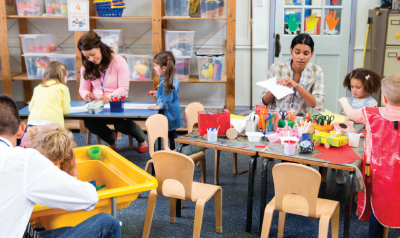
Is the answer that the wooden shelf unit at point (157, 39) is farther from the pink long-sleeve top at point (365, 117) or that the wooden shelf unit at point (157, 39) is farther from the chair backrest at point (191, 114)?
the pink long-sleeve top at point (365, 117)

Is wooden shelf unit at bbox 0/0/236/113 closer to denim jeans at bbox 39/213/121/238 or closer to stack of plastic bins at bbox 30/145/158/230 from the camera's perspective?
stack of plastic bins at bbox 30/145/158/230

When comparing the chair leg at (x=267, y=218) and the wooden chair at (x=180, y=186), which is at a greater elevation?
the wooden chair at (x=180, y=186)

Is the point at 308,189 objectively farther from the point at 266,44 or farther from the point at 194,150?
the point at 266,44

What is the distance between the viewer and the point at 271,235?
6.97ft

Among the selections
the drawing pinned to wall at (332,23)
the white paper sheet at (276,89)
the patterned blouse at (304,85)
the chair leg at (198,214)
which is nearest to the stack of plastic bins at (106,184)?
the chair leg at (198,214)

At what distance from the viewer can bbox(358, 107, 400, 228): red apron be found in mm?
1784

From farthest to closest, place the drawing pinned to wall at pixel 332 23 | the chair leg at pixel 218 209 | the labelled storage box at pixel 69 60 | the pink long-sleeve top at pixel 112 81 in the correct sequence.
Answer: the drawing pinned to wall at pixel 332 23
the labelled storage box at pixel 69 60
the pink long-sleeve top at pixel 112 81
the chair leg at pixel 218 209

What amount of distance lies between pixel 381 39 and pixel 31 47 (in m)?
3.94

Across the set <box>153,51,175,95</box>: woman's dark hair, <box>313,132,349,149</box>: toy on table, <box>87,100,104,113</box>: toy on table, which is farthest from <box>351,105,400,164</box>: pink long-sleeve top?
<box>87,100,104,113</box>: toy on table

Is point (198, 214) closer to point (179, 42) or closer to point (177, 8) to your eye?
point (179, 42)

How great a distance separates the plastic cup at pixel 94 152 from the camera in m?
1.89

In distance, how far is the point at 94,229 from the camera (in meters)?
1.34

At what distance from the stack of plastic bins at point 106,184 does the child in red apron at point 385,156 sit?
111 centimetres

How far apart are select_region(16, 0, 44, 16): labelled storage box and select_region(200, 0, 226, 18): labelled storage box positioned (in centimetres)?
179
